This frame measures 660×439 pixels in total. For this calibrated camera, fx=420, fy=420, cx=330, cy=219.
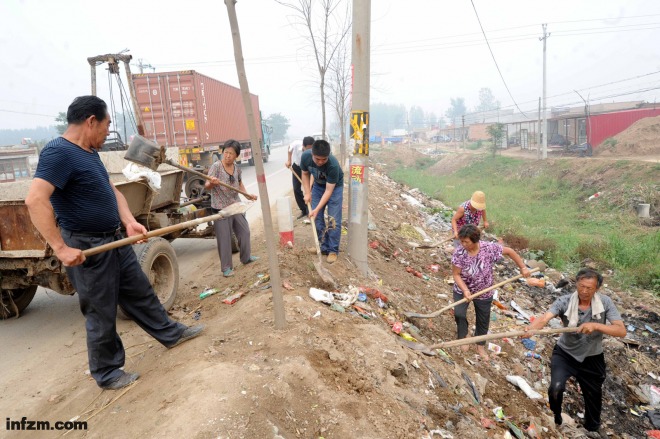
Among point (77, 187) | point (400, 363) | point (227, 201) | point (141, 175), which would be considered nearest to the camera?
point (77, 187)

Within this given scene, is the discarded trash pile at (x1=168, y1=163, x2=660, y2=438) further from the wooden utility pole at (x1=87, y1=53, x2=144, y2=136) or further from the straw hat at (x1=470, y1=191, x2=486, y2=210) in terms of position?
the wooden utility pole at (x1=87, y1=53, x2=144, y2=136)

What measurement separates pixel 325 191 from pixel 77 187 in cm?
311

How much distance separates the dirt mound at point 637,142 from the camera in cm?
2155

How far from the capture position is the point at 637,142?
2181cm

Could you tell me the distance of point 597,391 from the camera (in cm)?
393

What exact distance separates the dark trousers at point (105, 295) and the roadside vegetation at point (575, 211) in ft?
26.6

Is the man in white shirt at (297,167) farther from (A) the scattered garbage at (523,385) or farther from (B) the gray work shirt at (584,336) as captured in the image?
(B) the gray work shirt at (584,336)

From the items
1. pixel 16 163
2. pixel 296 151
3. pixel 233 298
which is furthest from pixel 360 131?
pixel 16 163

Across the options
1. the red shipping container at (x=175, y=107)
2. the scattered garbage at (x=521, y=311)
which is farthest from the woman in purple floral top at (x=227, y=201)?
the red shipping container at (x=175, y=107)

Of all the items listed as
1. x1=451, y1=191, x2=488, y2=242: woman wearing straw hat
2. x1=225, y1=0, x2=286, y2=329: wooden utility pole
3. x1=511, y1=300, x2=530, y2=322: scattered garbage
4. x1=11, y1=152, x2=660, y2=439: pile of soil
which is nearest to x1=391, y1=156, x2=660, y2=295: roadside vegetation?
x1=511, y1=300, x2=530, y2=322: scattered garbage

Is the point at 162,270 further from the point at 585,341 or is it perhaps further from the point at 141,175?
the point at 585,341

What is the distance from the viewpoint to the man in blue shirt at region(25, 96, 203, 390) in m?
2.60

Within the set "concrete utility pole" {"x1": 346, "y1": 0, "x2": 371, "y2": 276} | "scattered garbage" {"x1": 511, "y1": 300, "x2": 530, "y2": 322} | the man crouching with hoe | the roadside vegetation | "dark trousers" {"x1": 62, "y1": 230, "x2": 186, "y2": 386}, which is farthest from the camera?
the roadside vegetation

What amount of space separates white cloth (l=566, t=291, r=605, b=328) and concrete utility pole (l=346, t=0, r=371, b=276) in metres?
2.31
